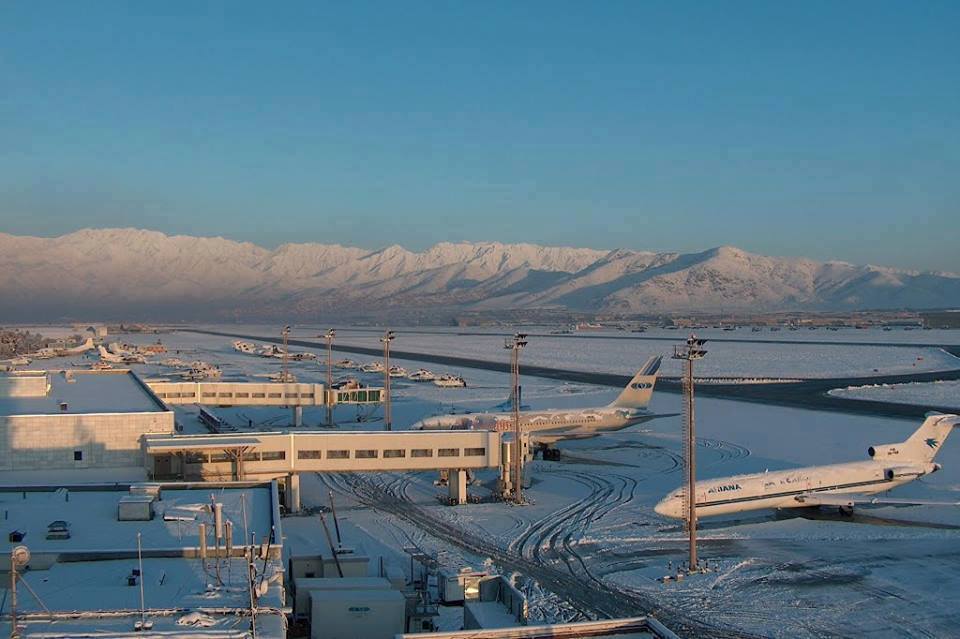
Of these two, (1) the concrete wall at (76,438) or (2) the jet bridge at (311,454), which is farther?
(2) the jet bridge at (311,454)

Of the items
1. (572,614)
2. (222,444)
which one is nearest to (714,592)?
(572,614)

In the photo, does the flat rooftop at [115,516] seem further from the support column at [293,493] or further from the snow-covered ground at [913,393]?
the snow-covered ground at [913,393]

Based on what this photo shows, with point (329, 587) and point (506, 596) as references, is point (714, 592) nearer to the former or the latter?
point (506, 596)

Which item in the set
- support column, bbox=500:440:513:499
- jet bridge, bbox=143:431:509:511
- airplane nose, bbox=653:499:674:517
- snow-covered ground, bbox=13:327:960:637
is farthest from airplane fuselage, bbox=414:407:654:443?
airplane nose, bbox=653:499:674:517

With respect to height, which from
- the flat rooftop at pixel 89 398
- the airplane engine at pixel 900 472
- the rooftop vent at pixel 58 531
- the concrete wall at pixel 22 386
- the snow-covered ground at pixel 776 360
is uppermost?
the concrete wall at pixel 22 386

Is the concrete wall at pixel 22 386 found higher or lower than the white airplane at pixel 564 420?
higher

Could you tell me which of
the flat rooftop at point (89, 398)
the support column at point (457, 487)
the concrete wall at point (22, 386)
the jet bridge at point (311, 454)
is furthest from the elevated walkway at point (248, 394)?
the support column at point (457, 487)
